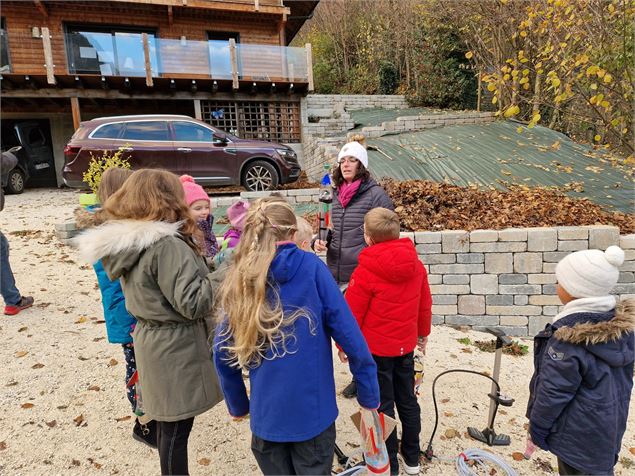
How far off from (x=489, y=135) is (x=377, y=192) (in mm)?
8059

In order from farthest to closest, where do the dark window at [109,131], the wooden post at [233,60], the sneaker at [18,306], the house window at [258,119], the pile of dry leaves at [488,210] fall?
the house window at [258,119], the wooden post at [233,60], the dark window at [109,131], the pile of dry leaves at [488,210], the sneaker at [18,306]

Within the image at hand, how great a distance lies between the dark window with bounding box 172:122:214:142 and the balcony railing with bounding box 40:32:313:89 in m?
3.92

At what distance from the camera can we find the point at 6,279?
4.25 m

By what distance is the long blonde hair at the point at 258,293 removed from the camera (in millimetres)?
1415

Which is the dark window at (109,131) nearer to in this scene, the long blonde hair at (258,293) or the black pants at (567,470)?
the long blonde hair at (258,293)

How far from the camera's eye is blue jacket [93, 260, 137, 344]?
2.30m

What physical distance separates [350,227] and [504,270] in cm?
259

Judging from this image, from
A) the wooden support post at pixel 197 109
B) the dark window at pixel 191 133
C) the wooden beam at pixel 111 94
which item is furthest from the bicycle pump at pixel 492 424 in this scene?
the wooden support post at pixel 197 109

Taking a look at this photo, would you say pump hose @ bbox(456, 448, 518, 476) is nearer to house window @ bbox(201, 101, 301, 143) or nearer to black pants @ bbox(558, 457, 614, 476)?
black pants @ bbox(558, 457, 614, 476)

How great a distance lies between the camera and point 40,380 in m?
3.32

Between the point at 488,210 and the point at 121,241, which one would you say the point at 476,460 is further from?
the point at 488,210

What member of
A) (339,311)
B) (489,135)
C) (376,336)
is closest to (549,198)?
(489,135)

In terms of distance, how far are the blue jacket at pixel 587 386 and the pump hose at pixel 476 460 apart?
48 centimetres

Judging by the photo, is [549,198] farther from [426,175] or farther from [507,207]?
[426,175]
